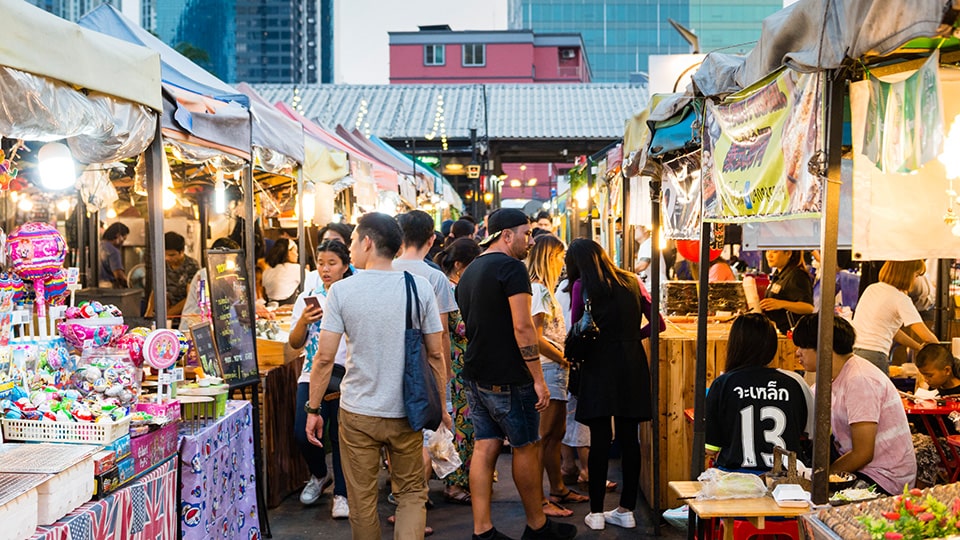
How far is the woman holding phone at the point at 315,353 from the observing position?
6.11 meters

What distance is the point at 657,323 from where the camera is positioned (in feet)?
20.2

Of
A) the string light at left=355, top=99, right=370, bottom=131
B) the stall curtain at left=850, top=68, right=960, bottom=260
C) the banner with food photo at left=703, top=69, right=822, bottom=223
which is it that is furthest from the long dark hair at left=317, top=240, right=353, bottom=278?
the string light at left=355, top=99, right=370, bottom=131

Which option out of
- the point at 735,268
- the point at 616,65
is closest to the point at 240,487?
the point at 735,268

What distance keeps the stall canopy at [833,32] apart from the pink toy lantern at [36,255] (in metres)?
3.35

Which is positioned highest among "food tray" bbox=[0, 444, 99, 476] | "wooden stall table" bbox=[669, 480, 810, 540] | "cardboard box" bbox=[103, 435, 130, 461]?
"food tray" bbox=[0, 444, 99, 476]

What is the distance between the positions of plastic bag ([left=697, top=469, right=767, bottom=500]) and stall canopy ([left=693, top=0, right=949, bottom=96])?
176cm

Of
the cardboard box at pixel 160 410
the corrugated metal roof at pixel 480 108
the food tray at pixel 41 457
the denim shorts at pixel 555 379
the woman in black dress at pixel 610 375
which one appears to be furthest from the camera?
the corrugated metal roof at pixel 480 108

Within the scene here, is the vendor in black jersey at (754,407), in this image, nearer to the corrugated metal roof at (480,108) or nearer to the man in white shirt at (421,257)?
the man in white shirt at (421,257)

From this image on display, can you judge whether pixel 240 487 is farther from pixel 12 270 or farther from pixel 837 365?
pixel 837 365

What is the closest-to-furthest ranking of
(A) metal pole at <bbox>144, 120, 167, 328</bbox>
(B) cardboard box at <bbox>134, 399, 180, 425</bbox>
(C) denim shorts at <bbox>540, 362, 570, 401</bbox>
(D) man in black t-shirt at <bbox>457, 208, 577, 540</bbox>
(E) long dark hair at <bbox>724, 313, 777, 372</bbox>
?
(B) cardboard box at <bbox>134, 399, 180, 425</bbox> < (E) long dark hair at <bbox>724, 313, 777, 372</bbox> < (A) metal pole at <bbox>144, 120, 167, 328</bbox> < (D) man in black t-shirt at <bbox>457, 208, 577, 540</bbox> < (C) denim shorts at <bbox>540, 362, 570, 401</bbox>

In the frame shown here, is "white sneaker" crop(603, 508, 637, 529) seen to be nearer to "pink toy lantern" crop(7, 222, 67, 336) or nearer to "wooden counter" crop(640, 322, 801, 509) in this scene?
"wooden counter" crop(640, 322, 801, 509)

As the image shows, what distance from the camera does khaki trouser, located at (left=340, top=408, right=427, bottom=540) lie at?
4.57 meters

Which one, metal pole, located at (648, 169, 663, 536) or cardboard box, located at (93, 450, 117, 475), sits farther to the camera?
metal pole, located at (648, 169, 663, 536)

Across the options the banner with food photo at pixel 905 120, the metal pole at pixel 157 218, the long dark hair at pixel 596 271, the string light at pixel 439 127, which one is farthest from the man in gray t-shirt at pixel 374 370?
the string light at pixel 439 127
